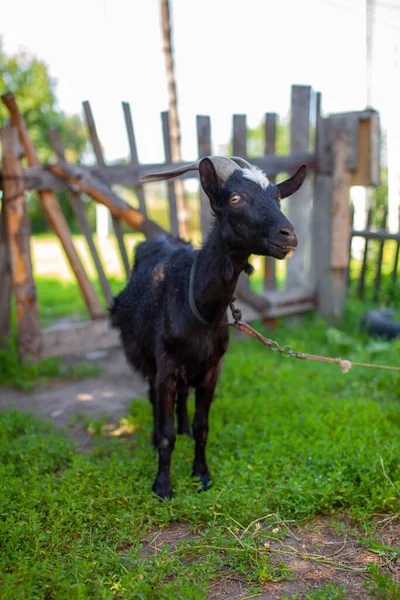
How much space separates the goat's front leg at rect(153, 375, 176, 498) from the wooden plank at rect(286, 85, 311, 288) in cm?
412

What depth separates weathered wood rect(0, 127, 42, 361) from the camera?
6055mm

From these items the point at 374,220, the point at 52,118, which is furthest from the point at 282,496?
the point at 52,118

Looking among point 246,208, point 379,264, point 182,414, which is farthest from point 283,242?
point 379,264

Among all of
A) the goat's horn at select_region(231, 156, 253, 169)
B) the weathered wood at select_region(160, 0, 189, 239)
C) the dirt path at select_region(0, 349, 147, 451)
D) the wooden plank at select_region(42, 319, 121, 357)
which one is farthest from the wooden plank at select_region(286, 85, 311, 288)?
the goat's horn at select_region(231, 156, 253, 169)

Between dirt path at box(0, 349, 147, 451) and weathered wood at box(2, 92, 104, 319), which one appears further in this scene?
weathered wood at box(2, 92, 104, 319)

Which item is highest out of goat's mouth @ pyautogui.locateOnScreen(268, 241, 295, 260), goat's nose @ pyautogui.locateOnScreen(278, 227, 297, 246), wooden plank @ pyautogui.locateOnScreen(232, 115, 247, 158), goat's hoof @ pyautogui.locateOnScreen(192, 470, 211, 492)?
wooden plank @ pyautogui.locateOnScreen(232, 115, 247, 158)

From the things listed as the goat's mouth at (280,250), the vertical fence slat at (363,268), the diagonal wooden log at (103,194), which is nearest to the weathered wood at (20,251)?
the diagonal wooden log at (103,194)

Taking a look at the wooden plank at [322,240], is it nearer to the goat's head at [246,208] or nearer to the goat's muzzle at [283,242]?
the goat's head at [246,208]

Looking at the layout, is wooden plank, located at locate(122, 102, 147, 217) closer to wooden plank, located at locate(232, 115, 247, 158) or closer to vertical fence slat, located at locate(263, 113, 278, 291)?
wooden plank, located at locate(232, 115, 247, 158)

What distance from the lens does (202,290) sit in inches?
150

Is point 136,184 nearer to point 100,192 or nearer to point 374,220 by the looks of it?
point 100,192

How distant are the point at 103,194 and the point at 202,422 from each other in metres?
3.31

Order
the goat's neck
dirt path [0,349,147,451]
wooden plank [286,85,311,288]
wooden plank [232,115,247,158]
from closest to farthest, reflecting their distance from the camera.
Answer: the goat's neck, dirt path [0,349,147,451], wooden plank [232,115,247,158], wooden plank [286,85,311,288]

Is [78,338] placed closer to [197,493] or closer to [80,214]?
[80,214]
